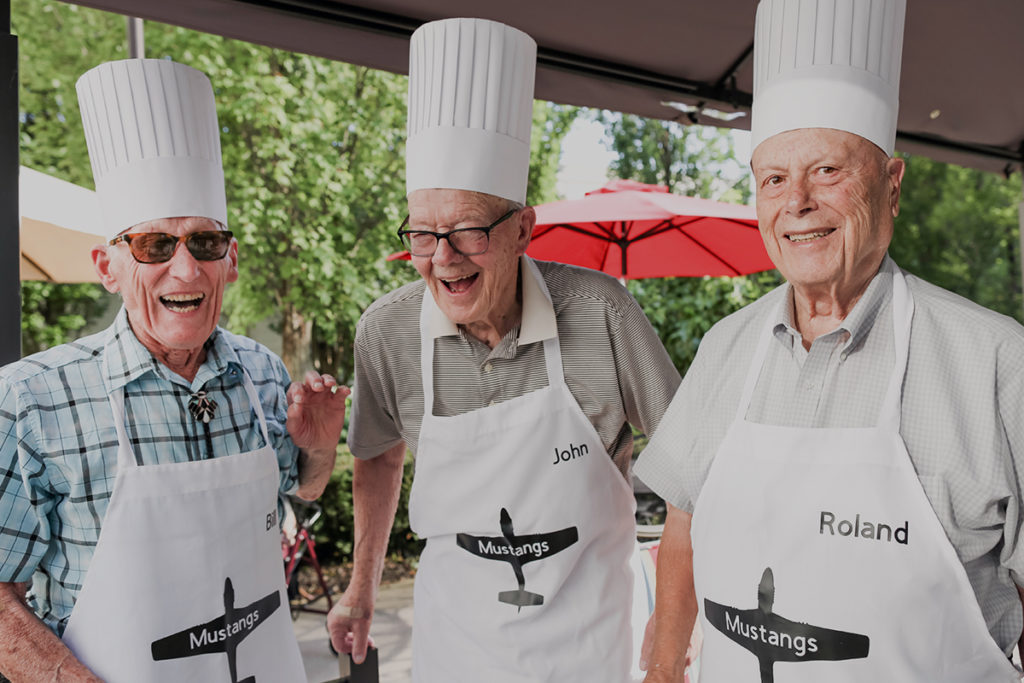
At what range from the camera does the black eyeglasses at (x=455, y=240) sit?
184cm

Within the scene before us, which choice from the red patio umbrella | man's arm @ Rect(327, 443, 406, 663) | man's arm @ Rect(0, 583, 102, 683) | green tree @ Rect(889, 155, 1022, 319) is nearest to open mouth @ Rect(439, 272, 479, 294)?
man's arm @ Rect(327, 443, 406, 663)

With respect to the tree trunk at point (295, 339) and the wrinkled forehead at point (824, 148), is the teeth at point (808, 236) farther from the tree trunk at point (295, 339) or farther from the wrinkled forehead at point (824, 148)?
the tree trunk at point (295, 339)

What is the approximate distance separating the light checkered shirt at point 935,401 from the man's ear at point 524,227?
1.94 feet

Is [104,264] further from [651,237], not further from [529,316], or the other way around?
[651,237]

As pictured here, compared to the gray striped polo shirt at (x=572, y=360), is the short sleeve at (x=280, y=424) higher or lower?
lower

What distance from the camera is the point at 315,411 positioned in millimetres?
2025

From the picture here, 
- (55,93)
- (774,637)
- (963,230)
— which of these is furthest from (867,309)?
(963,230)

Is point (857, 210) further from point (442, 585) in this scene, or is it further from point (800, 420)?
point (442, 585)

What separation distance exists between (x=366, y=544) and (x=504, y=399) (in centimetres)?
67

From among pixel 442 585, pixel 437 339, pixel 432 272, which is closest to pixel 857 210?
pixel 432 272

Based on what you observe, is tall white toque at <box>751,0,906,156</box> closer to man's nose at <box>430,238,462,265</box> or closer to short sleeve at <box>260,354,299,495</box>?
man's nose at <box>430,238,462,265</box>

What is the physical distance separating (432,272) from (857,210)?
35.3 inches

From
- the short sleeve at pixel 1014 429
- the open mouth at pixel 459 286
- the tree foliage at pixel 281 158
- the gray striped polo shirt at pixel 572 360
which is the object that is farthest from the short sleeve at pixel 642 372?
the tree foliage at pixel 281 158

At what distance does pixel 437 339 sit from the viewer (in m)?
2.08
